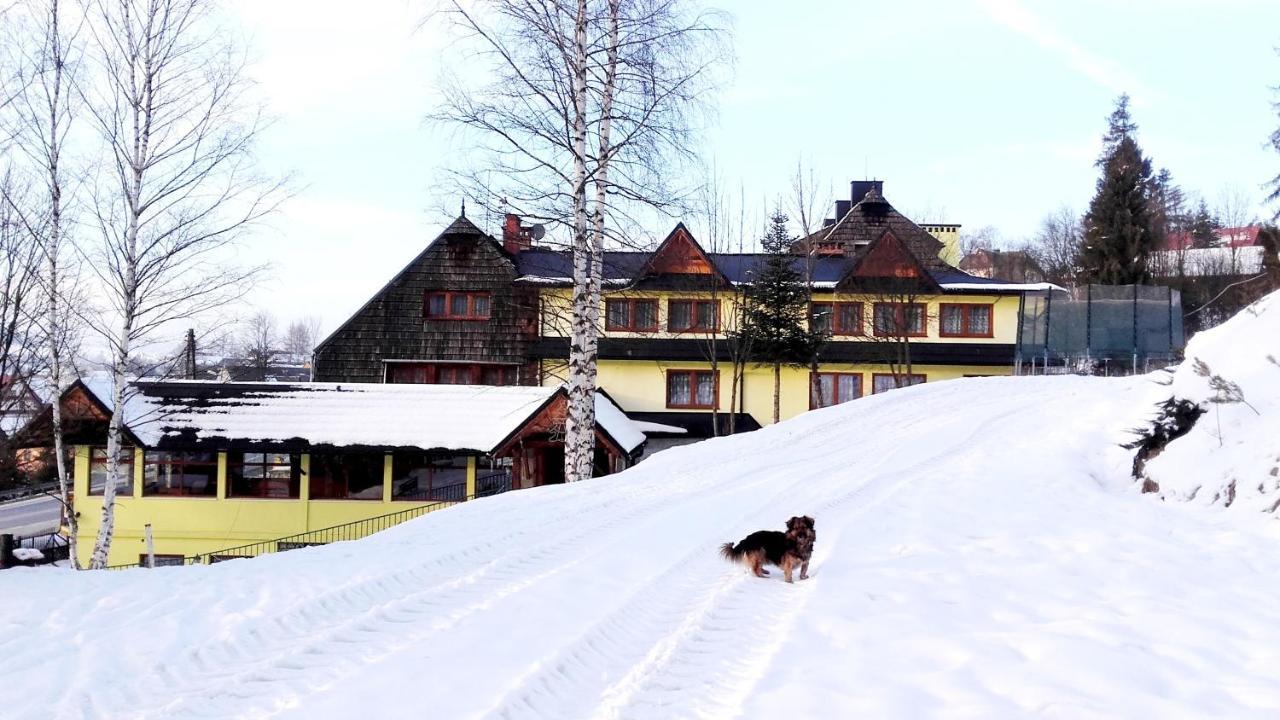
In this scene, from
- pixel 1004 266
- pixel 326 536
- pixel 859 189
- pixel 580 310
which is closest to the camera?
pixel 580 310

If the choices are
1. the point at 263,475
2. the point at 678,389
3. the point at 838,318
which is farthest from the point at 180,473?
the point at 838,318

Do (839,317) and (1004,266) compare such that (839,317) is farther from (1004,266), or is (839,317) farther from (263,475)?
(1004,266)

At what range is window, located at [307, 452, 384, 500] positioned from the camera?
26.3 m

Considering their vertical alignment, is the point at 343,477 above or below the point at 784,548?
below

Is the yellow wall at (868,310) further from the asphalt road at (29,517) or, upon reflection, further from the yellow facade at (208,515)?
the asphalt road at (29,517)

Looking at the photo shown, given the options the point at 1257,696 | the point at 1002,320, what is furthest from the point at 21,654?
the point at 1002,320

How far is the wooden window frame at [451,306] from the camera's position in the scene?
111ft

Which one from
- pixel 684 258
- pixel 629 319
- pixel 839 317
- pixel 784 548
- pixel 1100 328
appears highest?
pixel 684 258

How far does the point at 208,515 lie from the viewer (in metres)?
26.0

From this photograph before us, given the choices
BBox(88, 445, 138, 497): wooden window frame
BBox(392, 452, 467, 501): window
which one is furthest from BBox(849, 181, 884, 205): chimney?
BBox(88, 445, 138, 497): wooden window frame

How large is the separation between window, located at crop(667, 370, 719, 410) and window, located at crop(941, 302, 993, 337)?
932 centimetres

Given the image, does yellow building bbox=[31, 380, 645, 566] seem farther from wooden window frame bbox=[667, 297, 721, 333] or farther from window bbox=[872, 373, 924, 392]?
window bbox=[872, 373, 924, 392]

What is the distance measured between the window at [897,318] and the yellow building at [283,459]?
1160 centimetres

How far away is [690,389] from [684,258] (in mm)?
4848
